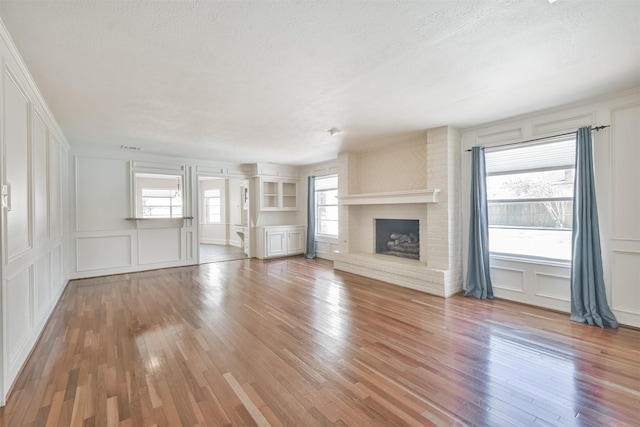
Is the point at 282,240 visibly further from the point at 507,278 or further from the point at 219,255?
the point at 507,278

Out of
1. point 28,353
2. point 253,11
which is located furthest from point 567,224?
point 28,353

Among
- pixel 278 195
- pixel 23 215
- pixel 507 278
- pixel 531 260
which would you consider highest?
pixel 278 195

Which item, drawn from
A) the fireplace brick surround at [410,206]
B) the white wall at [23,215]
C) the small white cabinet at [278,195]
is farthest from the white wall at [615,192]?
the small white cabinet at [278,195]

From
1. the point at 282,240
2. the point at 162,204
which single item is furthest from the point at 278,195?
the point at 162,204

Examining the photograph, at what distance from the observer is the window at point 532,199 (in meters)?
3.57

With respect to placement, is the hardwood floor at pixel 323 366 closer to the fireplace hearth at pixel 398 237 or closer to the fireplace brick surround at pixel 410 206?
the fireplace brick surround at pixel 410 206

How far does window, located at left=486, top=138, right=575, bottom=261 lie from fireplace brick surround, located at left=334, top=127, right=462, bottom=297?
0.53m

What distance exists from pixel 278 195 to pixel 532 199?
5.76 meters

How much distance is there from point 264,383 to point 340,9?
103 inches

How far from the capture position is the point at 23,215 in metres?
2.54

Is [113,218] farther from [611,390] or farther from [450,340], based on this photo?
[611,390]

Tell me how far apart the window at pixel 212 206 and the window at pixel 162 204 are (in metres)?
3.97

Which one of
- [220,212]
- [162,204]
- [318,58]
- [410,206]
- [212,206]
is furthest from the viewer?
[212,206]

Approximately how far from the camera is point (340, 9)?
1.77 m
